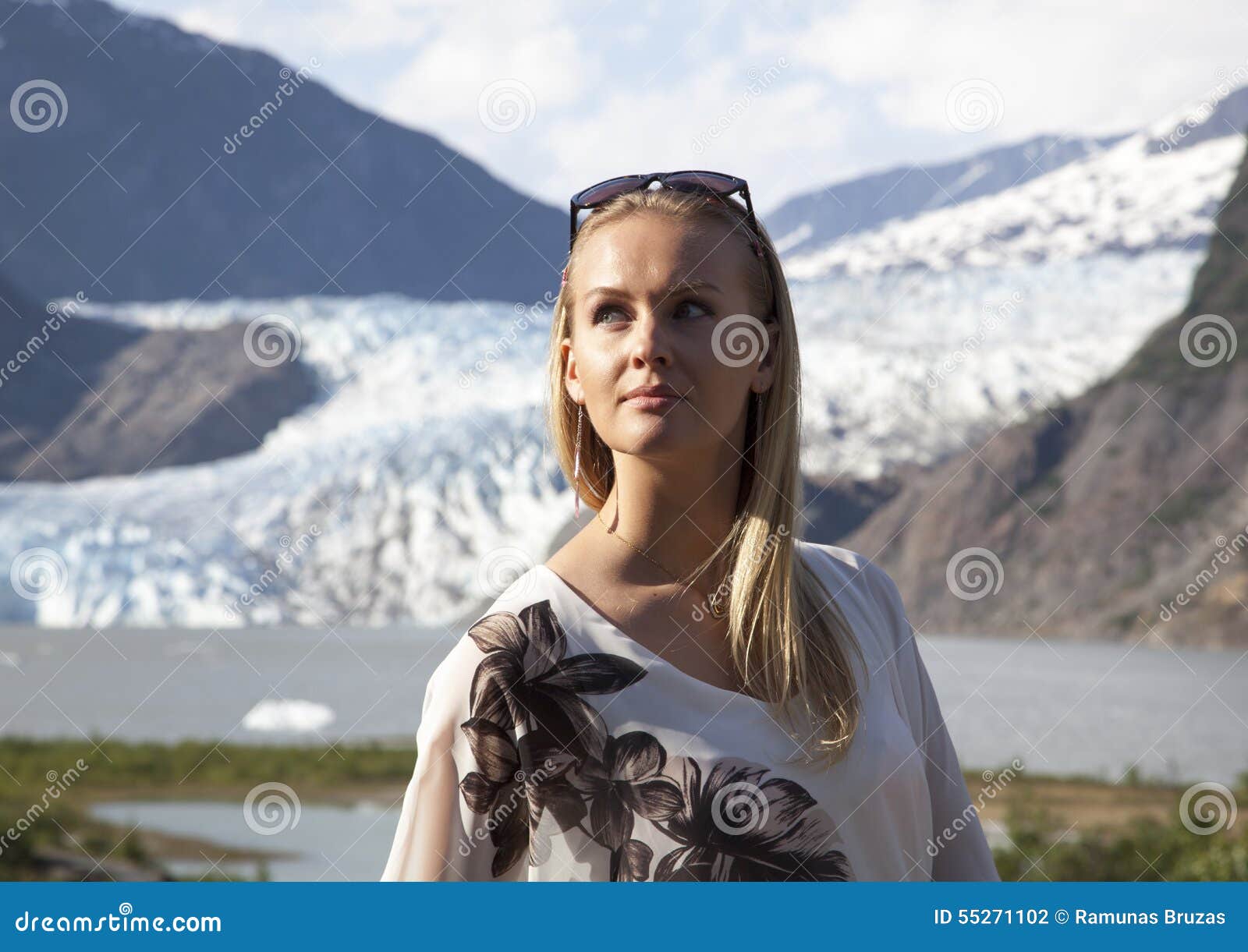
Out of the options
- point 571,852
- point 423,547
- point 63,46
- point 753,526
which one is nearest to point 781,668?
point 753,526

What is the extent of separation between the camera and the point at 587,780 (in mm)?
1456

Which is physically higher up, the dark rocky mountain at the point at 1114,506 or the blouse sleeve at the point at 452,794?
the dark rocky mountain at the point at 1114,506

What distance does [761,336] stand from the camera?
1703 mm

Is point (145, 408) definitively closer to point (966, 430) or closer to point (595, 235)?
point (966, 430)

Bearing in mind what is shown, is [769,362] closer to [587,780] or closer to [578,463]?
[578,463]

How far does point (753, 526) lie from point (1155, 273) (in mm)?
70926

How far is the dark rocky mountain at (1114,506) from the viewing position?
45781 mm

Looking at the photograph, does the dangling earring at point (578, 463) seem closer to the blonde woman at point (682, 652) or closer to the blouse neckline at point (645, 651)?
the blonde woman at point (682, 652)

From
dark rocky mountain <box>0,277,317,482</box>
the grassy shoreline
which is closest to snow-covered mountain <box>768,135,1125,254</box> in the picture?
dark rocky mountain <box>0,277,317,482</box>

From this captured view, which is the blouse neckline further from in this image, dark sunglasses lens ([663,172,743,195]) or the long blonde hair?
dark sunglasses lens ([663,172,743,195])

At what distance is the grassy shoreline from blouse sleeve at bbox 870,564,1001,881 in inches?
312

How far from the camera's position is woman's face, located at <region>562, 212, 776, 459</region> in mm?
1576

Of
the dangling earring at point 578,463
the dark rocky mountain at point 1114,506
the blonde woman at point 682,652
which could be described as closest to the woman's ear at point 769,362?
the blonde woman at point 682,652

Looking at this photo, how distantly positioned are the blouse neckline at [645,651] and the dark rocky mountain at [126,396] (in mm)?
65973
